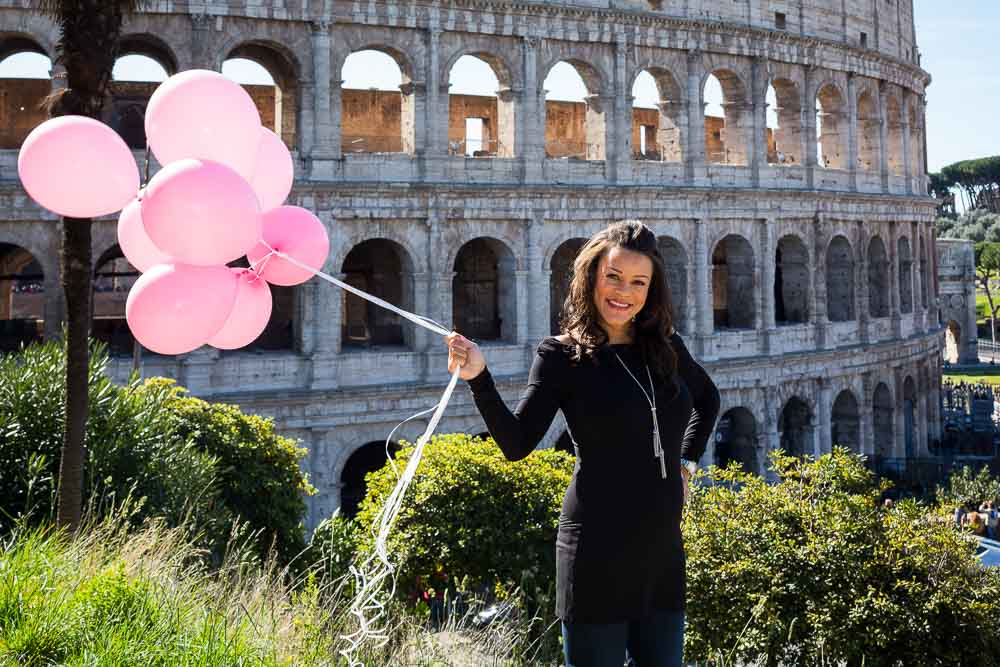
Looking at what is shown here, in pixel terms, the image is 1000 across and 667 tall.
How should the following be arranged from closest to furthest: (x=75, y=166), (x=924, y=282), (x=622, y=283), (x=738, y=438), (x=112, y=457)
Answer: (x=622, y=283), (x=75, y=166), (x=112, y=457), (x=738, y=438), (x=924, y=282)

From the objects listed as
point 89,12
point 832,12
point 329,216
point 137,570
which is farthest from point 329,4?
point 137,570

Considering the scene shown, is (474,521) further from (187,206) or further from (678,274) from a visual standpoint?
(678,274)

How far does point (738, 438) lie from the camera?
85.3 ft

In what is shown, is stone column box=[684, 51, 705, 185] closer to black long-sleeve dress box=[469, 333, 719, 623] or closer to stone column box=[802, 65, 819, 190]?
stone column box=[802, 65, 819, 190]

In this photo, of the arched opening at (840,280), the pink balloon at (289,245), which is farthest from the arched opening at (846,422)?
the pink balloon at (289,245)

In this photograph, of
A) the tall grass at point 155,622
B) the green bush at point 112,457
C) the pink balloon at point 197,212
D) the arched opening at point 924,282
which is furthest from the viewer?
the arched opening at point 924,282

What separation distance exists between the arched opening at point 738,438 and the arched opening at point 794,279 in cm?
301

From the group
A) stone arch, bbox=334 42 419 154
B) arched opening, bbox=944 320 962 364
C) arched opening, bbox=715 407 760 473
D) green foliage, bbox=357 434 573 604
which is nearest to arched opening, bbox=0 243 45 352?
stone arch, bbox=334 42 419 154

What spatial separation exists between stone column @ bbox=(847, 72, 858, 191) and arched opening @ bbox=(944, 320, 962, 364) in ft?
110

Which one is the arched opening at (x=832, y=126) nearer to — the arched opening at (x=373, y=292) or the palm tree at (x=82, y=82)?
the arched opening at (x=373, y=292)

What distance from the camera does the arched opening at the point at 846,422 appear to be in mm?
28266

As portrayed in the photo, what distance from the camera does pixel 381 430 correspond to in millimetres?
20984

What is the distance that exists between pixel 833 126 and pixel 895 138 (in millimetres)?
3659

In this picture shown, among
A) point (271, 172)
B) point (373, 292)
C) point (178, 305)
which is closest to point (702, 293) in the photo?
point (373, 292)
